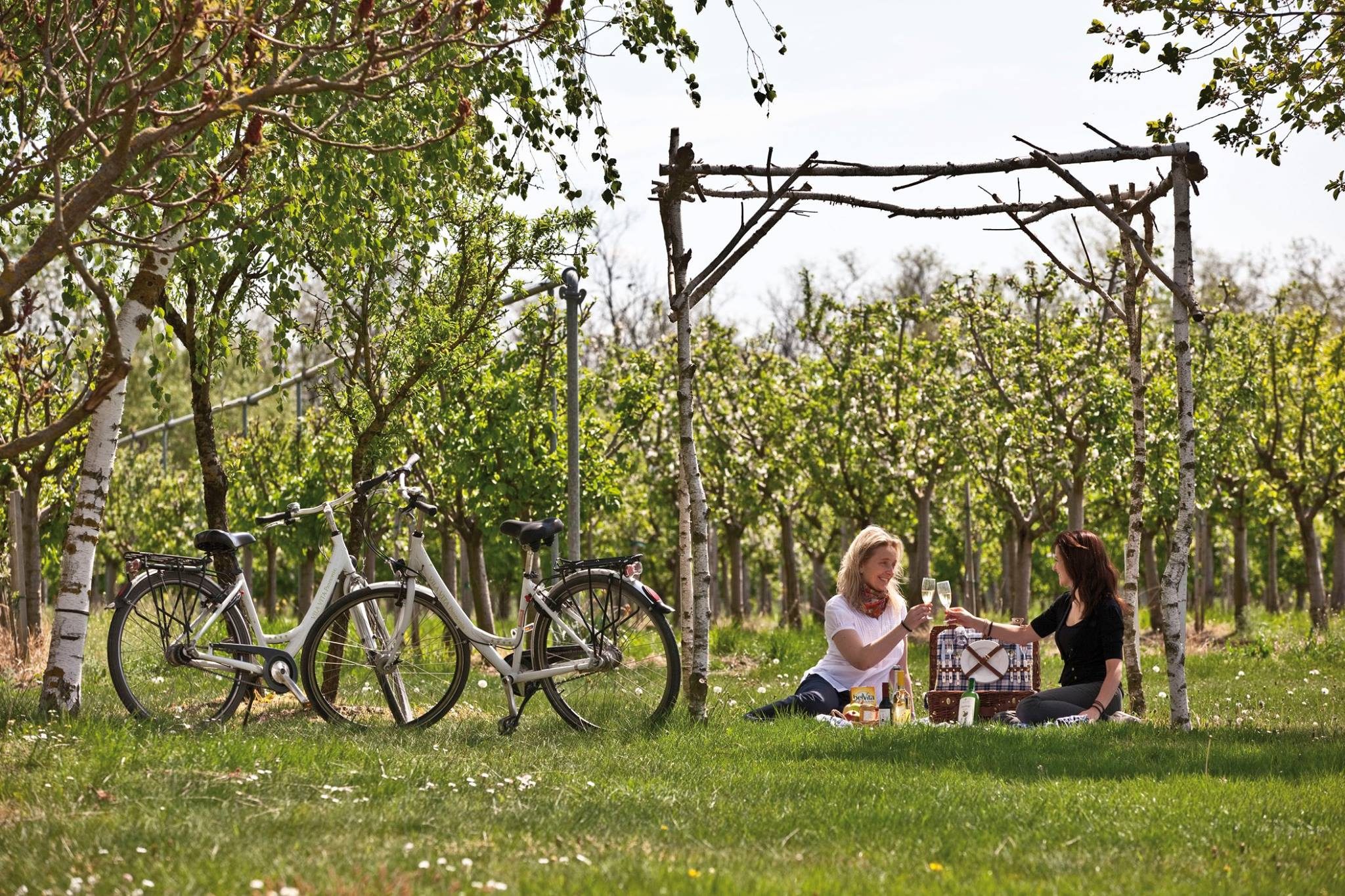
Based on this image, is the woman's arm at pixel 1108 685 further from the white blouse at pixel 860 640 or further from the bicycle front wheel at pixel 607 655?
the bicycle front wheel at pixel 607 655

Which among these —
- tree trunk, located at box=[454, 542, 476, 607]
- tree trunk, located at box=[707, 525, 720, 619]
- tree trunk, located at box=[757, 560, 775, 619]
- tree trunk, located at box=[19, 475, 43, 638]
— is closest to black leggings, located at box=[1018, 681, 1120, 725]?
tree trunk, located at box=[19, 475, 43, 638]

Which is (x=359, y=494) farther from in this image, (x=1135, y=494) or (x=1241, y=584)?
(x=1241, y=584)

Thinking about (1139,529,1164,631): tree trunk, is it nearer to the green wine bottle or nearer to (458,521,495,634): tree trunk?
(458,521,495,634): tree trunk

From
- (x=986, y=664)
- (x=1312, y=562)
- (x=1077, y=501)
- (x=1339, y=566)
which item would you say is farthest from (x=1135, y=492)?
(x=1339, y=566)

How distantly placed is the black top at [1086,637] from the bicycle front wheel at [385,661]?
3553mm

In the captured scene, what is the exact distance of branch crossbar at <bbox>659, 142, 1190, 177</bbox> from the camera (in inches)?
327

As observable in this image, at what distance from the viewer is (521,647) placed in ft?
24.3

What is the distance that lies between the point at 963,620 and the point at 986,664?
0.65m

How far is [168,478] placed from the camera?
102ft

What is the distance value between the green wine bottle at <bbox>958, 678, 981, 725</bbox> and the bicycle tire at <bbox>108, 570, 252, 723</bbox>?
14.0ft

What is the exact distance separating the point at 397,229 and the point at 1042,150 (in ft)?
15.4

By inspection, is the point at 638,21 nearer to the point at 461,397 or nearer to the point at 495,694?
the point at 495,694

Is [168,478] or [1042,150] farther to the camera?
[168,478]

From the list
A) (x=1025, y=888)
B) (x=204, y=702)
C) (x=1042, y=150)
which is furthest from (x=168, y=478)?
(x=1025, y=888)
